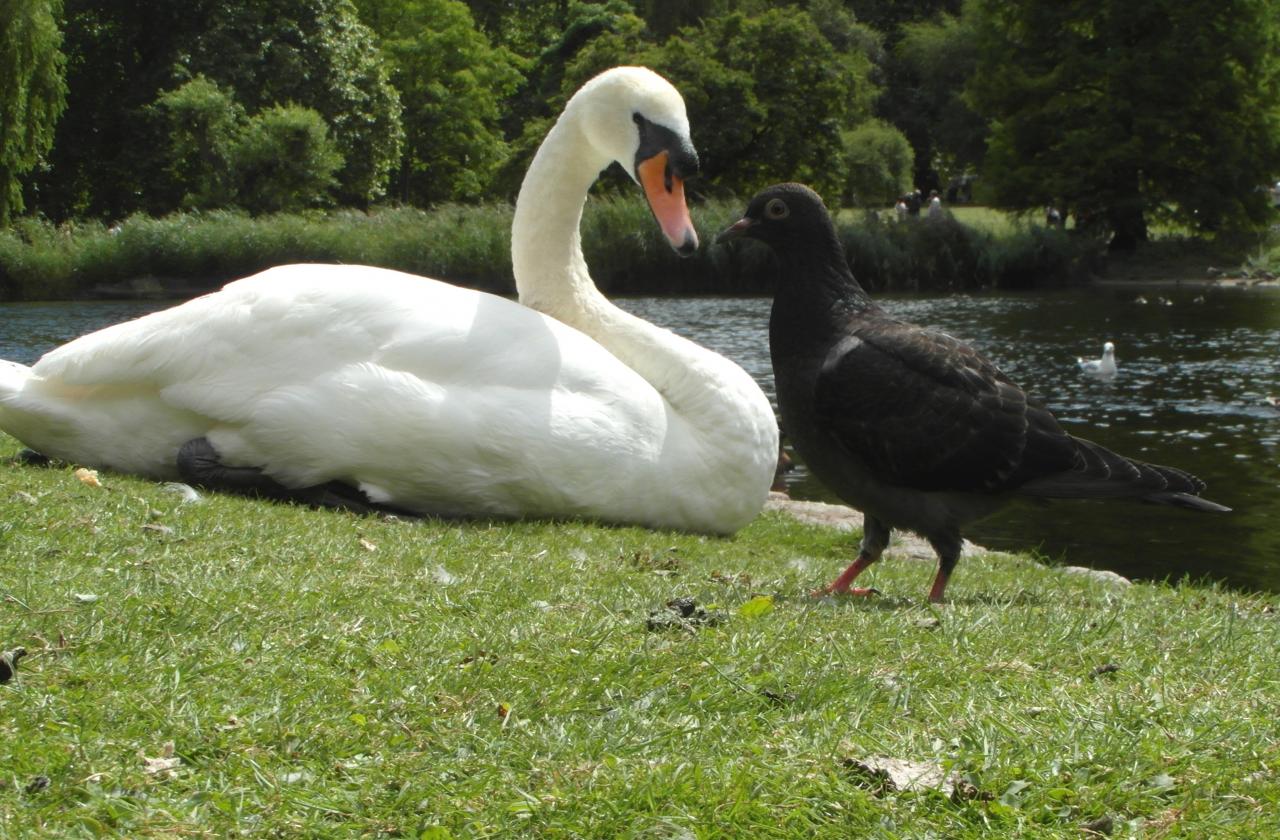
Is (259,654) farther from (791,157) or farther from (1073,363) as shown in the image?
(791,157)

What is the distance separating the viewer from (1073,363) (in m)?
23.4

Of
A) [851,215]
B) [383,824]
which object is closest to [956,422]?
[383,824]

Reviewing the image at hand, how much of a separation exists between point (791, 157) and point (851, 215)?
7193 mm

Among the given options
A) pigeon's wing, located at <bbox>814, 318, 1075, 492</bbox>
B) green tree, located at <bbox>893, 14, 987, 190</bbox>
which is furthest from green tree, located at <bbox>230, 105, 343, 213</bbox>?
pigeon's wing, located at <bbox>814, 318, 1075, 492</bbox>

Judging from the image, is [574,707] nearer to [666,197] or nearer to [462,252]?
[666,197]

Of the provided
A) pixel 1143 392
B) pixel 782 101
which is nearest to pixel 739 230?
pixel 1143 392

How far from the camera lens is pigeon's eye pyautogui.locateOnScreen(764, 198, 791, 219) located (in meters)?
6.29

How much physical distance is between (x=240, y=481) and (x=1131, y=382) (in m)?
16.6

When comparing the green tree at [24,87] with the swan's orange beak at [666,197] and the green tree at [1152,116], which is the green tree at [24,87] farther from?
the green tree at [1152,116]

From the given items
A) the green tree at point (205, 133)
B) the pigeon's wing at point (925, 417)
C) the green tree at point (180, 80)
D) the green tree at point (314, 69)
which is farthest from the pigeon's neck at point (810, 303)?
the green tree at point (180, 80)

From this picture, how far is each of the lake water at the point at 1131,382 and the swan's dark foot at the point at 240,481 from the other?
3.53 metres

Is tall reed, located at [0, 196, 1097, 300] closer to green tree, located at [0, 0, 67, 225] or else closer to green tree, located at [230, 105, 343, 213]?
green tree, located at [0, 0, 67, 225]

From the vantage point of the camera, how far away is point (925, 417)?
570cm

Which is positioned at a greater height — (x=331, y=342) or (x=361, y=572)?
(x=331, y=342)
